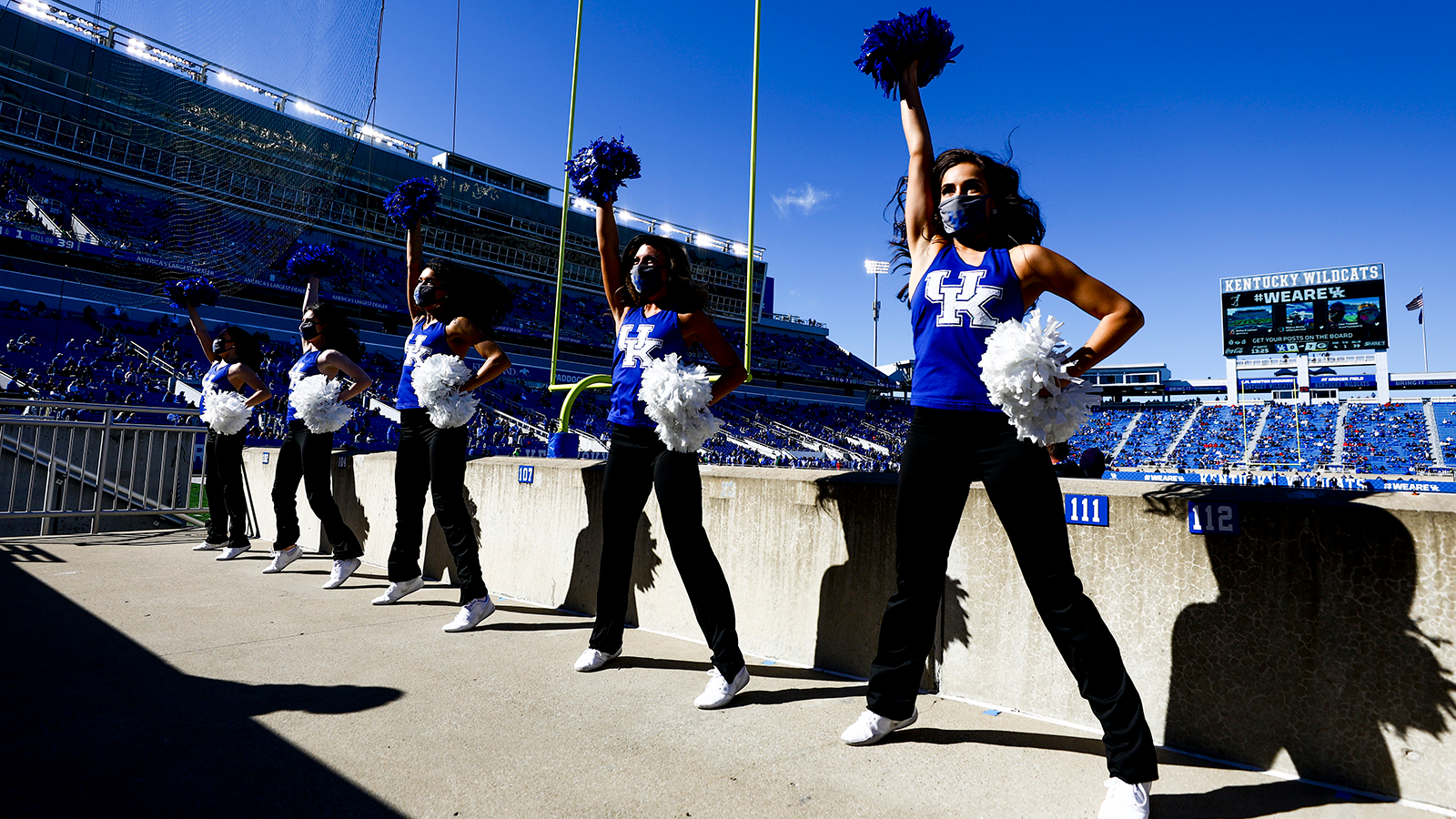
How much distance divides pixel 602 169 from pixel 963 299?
5.78 ft

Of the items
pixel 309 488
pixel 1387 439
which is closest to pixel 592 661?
pixel 309 488

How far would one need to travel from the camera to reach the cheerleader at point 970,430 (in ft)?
6.45

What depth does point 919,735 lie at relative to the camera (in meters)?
2.32

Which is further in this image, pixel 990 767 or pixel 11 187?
pixel 11 187

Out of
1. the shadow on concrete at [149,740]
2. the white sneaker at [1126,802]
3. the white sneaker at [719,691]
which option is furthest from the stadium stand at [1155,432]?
the shadow on concrete at [149,740]

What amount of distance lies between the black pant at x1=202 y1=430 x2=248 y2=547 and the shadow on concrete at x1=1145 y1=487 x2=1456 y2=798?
6.17 m

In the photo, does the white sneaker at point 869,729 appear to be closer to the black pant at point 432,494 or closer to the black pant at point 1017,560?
the black pant at point 1017,560

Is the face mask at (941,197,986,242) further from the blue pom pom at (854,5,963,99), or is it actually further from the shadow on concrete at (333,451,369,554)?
the shadow on concrete at (333,451,369,554)

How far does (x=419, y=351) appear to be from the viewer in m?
4.04

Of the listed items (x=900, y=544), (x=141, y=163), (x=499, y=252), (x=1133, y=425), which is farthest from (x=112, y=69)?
(x=1133, y=425)

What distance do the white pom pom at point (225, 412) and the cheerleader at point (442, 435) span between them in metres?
2.27

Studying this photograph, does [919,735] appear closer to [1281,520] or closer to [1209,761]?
[1209,761]

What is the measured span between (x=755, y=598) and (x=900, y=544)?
3.93 feet

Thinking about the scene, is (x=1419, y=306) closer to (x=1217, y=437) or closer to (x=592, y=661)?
(x=1217, y=437)
